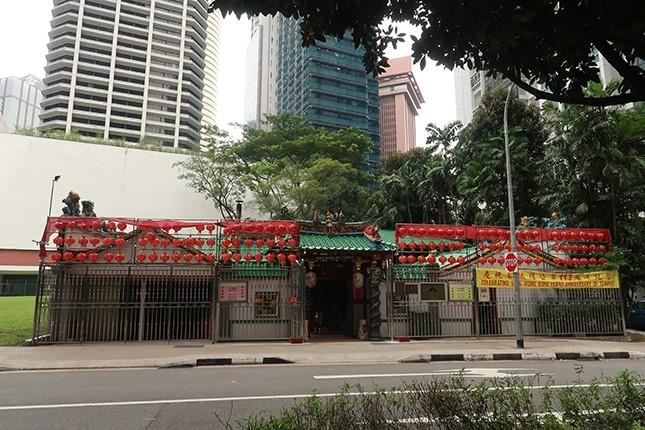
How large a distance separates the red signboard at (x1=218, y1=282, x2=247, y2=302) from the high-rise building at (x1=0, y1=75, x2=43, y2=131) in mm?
109943

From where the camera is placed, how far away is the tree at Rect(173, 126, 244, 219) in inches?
1662

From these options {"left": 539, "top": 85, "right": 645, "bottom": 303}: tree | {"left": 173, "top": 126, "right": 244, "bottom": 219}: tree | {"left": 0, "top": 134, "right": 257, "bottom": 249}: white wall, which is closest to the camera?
{"left": 539, "top": 85, "right": 645, "bottom": 303}: tree

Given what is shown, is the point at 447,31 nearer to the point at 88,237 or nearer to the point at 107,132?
the point at 88,237

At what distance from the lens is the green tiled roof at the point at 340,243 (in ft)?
53.8

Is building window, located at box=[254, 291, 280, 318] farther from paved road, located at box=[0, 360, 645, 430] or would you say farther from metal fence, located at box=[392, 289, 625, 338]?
paved road, located at box=[0, 360, 645, 430]

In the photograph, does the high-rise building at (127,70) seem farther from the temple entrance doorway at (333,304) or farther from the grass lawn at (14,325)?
the temple entrance doorway at (333,304)

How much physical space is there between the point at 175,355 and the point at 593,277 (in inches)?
597

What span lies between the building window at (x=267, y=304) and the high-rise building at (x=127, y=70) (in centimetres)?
7126

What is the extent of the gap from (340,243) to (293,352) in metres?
4.63

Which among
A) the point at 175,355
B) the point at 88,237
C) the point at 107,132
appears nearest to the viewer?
the point at 175,355

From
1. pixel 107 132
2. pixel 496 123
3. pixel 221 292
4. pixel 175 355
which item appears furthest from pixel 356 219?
pixel 107 132

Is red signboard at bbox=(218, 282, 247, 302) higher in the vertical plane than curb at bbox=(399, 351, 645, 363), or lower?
higher

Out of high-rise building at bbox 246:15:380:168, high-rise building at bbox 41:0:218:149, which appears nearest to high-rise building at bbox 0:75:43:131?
high-rise building at bbox 41:0:218:149

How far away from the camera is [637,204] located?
21.0 metres
